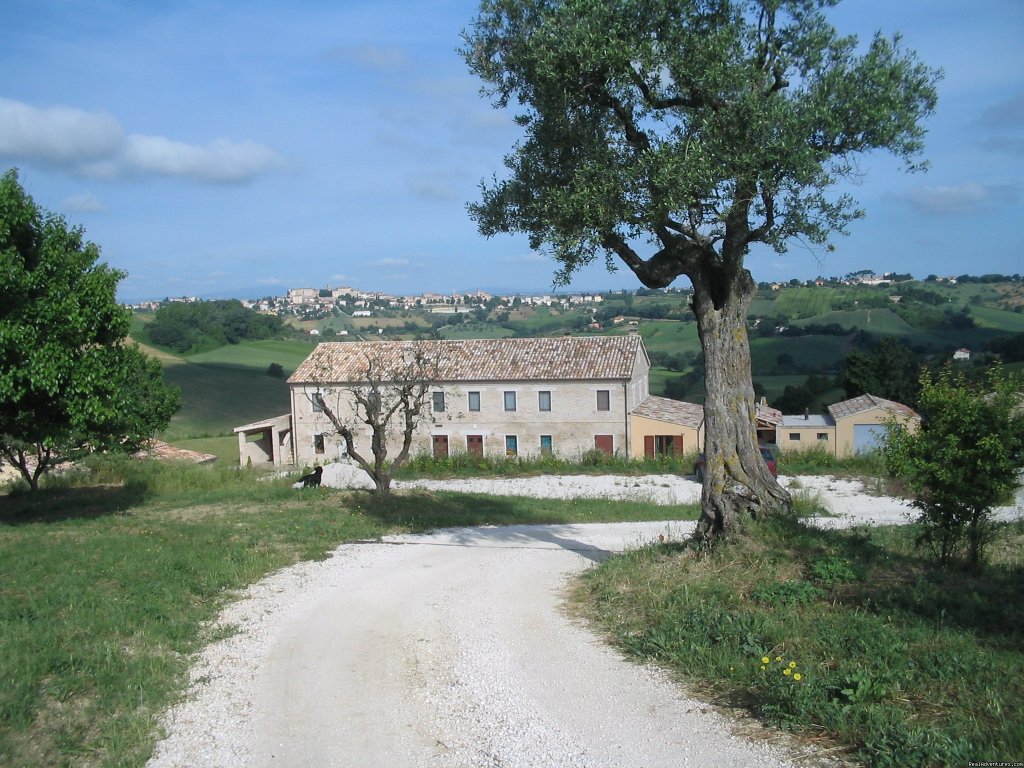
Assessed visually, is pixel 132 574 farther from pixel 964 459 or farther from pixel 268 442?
pixel 268 442

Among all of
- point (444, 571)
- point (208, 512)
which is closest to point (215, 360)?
point (208, 512)

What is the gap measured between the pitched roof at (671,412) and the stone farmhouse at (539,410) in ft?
0.19

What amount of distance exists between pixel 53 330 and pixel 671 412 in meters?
36.3

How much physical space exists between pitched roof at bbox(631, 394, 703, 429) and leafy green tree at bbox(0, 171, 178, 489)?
107 ft

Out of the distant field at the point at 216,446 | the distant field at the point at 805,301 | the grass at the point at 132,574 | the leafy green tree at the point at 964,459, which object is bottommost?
the distant field at the point at 216,446

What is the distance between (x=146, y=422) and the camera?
25047 millimetres

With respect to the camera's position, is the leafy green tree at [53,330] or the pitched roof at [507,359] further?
the pitched roof at [507,359]

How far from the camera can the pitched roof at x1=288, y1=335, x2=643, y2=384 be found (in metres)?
47.4

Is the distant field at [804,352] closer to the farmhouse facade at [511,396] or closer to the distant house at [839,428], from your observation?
the distant house at [839,428]

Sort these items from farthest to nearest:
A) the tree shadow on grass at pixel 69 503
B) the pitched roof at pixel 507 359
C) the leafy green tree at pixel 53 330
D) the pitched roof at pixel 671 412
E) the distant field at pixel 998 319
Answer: the distant field at pixel 998 319 → the pitched roof at pixel 507 359 → the pitched roof at pixel 671 412 → the tree shadow on grass at pixel 69 503 → the leafy green tree at pixel 53 330

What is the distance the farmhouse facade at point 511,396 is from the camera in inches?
1844

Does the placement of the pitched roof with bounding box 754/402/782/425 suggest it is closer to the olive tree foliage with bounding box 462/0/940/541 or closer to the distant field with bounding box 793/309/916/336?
the olive tree foliage with bounding box 462/0/940/541

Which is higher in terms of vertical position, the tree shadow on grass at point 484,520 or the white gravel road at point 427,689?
the white gravel road at point 427,689

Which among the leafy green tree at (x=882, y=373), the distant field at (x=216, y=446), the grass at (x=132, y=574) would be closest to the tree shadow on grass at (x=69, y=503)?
the grass at (x=132, y=574)
